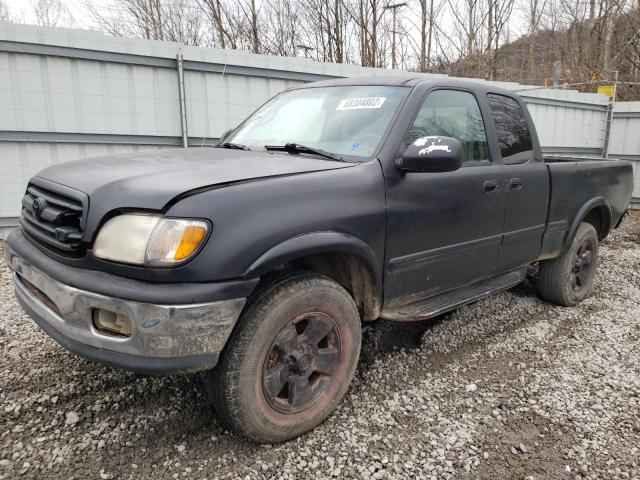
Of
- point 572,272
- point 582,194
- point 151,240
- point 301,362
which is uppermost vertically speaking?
point 151,240

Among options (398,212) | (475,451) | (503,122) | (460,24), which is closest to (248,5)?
(460,24)

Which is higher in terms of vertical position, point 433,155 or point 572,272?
point 433,155

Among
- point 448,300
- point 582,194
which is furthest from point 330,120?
point 582,194

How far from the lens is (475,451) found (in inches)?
93.5

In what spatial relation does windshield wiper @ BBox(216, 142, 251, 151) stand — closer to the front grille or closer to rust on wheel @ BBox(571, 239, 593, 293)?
the front grille

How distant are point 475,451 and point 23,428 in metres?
2.31

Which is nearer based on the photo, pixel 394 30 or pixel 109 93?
pixel 109 93

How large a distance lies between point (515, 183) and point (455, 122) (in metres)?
0.69

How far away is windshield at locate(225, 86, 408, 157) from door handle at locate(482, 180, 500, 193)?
87cm

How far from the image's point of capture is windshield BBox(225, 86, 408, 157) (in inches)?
112

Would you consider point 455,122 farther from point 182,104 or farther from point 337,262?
point 182,104

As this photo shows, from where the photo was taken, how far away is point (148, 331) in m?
1.89

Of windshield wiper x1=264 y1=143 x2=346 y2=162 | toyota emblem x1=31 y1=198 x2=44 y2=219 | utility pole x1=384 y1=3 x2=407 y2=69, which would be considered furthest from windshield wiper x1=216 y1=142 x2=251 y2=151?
utility pole x1=384 y1=3 x2=407 y2=69

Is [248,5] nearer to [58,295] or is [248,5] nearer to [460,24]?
[460,24]
